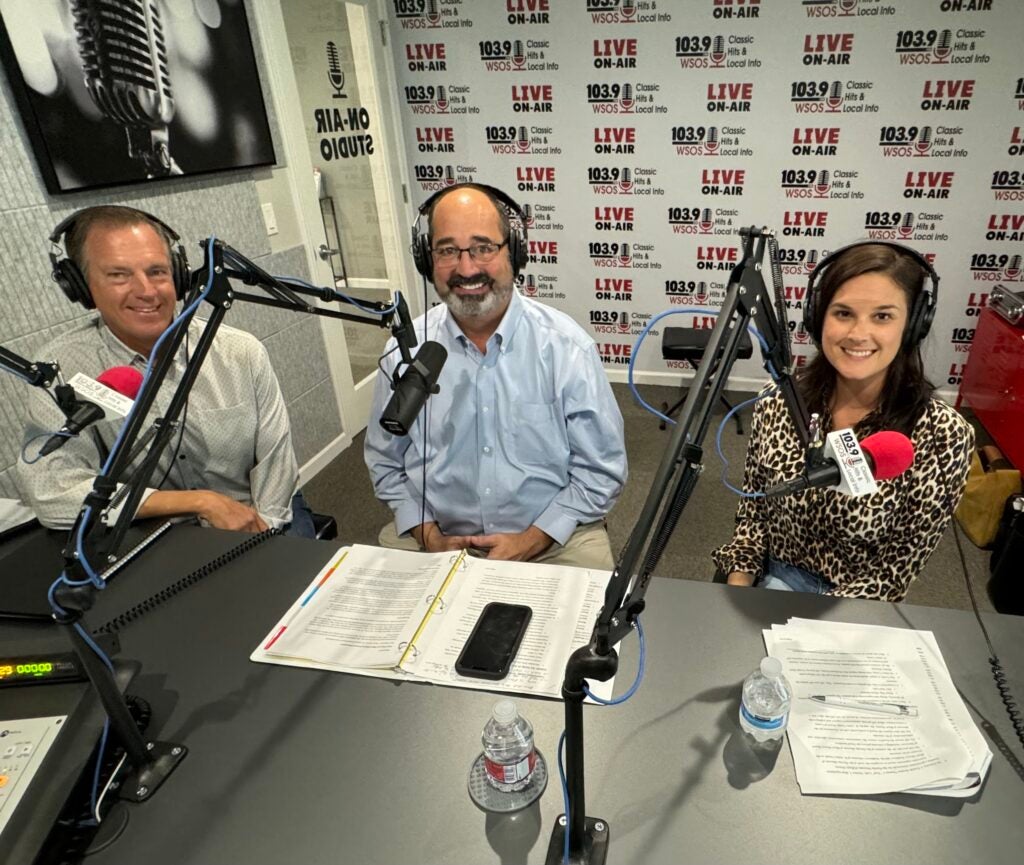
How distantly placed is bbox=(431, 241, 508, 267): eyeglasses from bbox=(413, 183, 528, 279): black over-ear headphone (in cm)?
3

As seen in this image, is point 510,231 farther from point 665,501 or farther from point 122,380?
point 665,501

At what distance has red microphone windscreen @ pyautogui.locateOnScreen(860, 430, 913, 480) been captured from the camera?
2.75 ft

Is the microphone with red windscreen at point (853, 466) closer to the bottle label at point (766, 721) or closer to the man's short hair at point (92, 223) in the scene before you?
the bottle label at point (766, 721)

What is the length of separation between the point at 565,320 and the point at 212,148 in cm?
174

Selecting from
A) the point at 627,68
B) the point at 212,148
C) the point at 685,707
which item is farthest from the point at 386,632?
the point at 627,68

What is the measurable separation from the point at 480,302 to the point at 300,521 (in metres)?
0.85

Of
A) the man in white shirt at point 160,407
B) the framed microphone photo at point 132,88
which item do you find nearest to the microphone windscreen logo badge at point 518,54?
the framed microphone photo at point 132,88

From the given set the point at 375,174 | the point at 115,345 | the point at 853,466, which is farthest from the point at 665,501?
the point at 375,174

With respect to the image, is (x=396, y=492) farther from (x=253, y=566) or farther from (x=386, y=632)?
(x=386, y=632)

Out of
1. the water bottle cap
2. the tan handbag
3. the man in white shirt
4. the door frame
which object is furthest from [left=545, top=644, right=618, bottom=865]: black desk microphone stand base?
the tan handbag

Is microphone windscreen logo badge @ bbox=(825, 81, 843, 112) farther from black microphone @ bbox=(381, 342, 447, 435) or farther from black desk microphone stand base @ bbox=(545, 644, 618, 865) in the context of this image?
black desk microphone stand base @ bbox=(545, 644, 618, 865)

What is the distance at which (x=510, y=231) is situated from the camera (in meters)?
1.76

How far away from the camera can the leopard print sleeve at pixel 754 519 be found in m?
1.50

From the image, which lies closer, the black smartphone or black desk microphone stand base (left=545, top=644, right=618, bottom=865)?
black desk microphone stand base (left=545, top=644, right=618, bottom=865)
